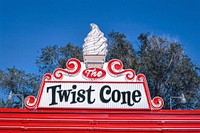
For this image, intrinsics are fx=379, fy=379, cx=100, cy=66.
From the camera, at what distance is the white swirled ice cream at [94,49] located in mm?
12281

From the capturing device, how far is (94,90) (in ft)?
38.1

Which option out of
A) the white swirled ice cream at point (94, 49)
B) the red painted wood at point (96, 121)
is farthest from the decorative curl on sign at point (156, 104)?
the white swirled ice cream at point (94, 49)

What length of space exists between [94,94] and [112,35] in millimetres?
19891

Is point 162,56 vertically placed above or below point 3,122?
above

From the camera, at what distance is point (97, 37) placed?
12.9m

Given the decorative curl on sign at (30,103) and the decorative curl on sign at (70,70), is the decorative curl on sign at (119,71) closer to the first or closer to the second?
the decorative curl on sign at (70,70)

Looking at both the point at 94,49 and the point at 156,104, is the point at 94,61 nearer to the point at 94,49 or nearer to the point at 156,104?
the point at 94,49

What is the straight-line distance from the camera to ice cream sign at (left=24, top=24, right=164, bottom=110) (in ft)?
37.3

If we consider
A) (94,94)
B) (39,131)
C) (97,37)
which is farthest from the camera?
(97,37)

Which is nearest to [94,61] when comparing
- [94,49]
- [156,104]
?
[94,49]

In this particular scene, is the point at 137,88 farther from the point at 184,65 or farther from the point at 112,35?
the point at 112,35

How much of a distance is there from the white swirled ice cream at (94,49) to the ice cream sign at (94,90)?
130 mm

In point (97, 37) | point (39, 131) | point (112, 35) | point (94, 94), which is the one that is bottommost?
point (39, 131)

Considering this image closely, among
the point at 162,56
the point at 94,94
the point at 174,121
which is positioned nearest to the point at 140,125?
the point at 174,121
